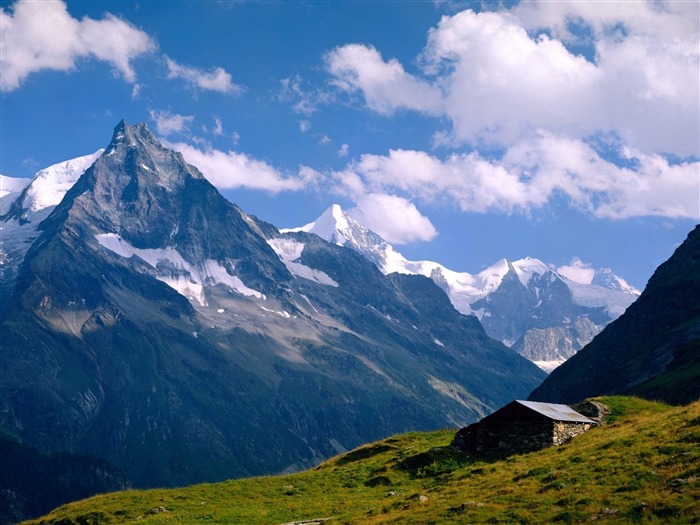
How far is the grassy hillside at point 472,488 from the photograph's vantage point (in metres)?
36.2

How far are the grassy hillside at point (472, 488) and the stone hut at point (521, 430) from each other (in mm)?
2061

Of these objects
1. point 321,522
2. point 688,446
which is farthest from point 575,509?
point 321,522

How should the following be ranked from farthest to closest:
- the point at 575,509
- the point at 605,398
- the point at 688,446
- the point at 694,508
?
the point at 605,398
the point at 688,446
the point at 575,509
the point at 694,508

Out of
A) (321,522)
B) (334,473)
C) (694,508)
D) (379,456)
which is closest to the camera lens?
(694,508)

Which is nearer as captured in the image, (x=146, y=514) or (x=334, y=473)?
(x=146, y=514)

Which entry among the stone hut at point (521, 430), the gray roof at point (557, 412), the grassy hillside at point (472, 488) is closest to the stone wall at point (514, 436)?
the stone hut at point (521, 430)

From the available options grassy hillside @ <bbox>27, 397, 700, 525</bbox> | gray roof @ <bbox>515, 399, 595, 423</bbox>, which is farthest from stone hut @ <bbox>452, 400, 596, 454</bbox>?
grassy hillside @ <bbox>27, 397, 700, 525</bbox>

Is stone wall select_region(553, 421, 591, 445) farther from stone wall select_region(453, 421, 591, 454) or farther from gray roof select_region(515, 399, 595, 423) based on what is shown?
gray roof select_region(515, 399, 595, 423)

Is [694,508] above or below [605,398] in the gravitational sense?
below

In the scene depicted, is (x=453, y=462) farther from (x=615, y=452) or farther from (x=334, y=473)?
(x=615, y=452)

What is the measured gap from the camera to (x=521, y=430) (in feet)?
196

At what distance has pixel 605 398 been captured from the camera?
72562 millimetres

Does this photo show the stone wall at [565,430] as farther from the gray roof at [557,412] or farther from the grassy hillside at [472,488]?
the grassy hillside at [472,488]

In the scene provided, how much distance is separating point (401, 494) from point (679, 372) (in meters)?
158
